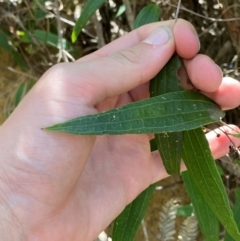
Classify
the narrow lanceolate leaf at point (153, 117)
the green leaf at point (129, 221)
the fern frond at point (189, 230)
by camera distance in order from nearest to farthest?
the narrow lanceolate leaf at point (153, 117) < the green leaf at point (129, 221) < the fern frond at point (189, 230)

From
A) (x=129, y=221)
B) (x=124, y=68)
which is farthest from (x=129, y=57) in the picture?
(x=129, y=221)

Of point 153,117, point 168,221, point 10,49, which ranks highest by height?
point 153,117

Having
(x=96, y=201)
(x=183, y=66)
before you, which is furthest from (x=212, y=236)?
(x=183, y=66)

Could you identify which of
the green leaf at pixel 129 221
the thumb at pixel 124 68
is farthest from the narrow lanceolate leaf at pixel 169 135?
the green leaf at pixel 129 221

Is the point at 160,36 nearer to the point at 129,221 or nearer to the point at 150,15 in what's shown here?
the point at 150,15

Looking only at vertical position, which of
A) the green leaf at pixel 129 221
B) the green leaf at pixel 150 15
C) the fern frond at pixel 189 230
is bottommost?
the fern frond at pixel 189 230

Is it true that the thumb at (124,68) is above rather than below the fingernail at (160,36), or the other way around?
below

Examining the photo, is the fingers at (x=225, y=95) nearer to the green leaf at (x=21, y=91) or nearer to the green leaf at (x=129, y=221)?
the green leaf at (x=129, y=221)
